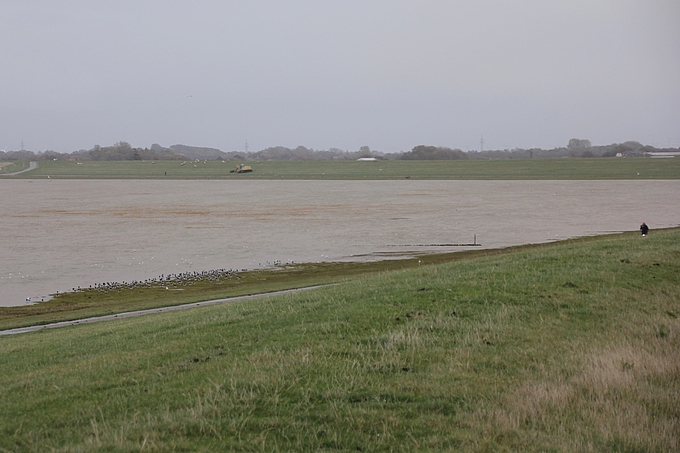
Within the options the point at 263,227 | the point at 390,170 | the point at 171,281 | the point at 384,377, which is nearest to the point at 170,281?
the point at 171,281

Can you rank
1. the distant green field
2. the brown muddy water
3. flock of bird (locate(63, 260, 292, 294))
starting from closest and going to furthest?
1. flock of bird (locate(63, 260, 292, 294))
2. the brown muddy water
3. the distant green field

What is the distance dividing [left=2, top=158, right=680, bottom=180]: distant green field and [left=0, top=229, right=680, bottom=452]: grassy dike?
10377 cm

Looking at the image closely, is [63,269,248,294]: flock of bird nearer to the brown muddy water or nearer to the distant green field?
the brown muddy water

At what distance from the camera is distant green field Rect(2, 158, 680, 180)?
387 feet

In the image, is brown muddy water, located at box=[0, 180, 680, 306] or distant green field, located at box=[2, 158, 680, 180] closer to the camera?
brown muddy water, located at box=[0, 180, 680, 306]

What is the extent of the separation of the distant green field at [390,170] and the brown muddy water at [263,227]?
4016 centimetres

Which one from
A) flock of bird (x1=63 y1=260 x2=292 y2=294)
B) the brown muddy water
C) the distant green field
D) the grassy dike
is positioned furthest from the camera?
the distant green field

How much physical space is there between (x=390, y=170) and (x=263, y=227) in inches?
3825

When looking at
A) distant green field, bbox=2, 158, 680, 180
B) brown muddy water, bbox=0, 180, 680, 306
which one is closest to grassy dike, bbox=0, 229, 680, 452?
brown muddy water, bbox=0, 180, 680, 306

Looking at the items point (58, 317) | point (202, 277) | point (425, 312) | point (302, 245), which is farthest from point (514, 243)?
point (425, 312)

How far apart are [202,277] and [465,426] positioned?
22488mm

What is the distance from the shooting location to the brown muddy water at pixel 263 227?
32.2 meters

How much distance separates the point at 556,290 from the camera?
38.1 feet

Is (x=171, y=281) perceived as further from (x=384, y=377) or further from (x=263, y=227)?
(x=384, y=377)
